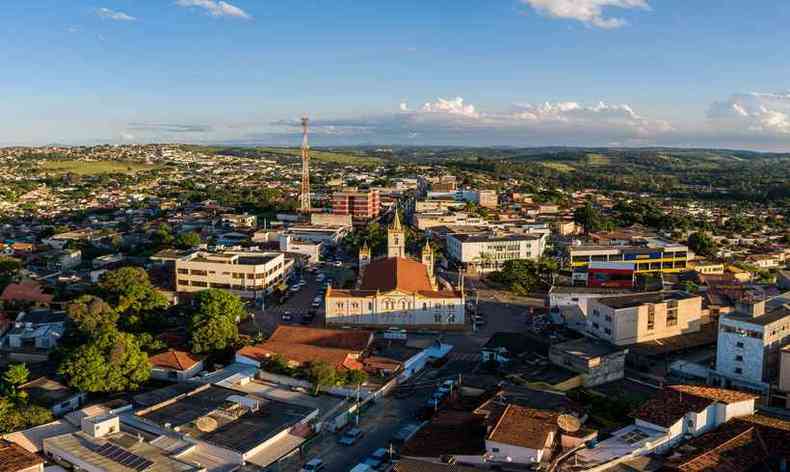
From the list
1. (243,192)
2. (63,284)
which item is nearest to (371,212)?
(243,192)

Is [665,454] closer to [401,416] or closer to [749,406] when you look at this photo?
[749,406]

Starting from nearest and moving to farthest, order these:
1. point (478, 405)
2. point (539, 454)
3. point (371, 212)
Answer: point (539, 454), point (478, 405), point (371, 212)

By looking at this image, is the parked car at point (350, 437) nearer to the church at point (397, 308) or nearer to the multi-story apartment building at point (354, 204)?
the church at point (397, 308)

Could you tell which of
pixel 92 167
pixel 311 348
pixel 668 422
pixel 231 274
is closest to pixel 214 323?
pixel 311 348

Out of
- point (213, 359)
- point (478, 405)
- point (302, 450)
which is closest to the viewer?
point (302, 450)

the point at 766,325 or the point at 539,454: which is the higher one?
the point at 766,325

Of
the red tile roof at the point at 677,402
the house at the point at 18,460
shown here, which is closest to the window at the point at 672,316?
the red tile roof at the point at 677,402

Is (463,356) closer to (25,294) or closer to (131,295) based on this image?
(131,295)

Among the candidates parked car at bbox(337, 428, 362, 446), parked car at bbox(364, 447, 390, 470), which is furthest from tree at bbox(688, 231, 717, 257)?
parked car at bbox(364, 447, 390, 470)
